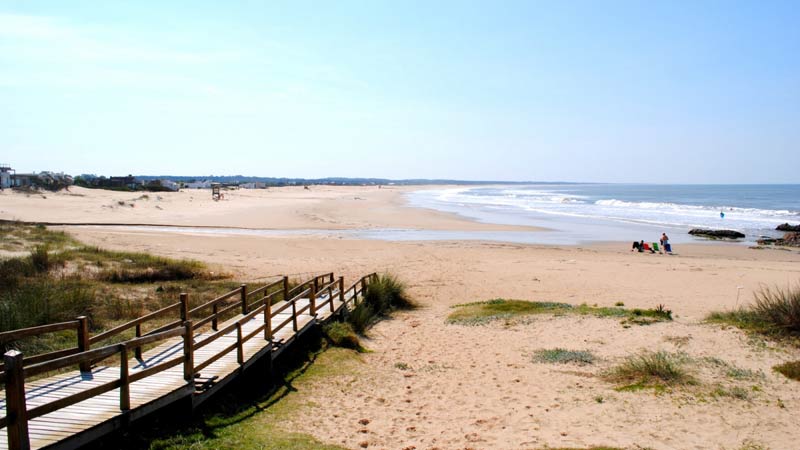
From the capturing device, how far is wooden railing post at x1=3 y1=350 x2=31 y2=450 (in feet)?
15.1

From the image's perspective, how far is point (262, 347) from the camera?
28.6 ft

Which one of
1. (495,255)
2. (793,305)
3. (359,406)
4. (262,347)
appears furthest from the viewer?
(495,255)

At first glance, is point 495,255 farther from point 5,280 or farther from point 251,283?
point 5,280

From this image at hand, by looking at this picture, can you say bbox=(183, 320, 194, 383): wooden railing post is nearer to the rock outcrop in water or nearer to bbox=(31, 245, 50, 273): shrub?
bbox=(31, 245, 50, 273): shrub

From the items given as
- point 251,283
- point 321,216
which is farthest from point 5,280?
point 321,216

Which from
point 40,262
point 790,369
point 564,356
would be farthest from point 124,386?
point 40,262

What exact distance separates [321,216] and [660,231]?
25338 millimetres

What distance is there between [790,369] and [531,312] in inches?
245

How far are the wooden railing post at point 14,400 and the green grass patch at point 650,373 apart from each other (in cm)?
748

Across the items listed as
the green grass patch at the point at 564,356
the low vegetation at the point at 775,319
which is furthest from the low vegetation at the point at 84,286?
the low vegetation at the point at 775,319

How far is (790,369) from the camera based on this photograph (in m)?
9.12

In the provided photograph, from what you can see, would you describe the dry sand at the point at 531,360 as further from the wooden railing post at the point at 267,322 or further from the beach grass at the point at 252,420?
the wooden railing post at the point at 267,322

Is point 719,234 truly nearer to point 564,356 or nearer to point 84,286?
point 564,356

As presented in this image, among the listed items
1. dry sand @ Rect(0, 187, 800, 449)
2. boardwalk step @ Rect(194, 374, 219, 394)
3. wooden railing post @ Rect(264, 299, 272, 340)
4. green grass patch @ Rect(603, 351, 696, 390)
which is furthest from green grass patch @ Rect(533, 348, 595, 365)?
boardwalk step @ Rect(194, 374, 219, 394)
